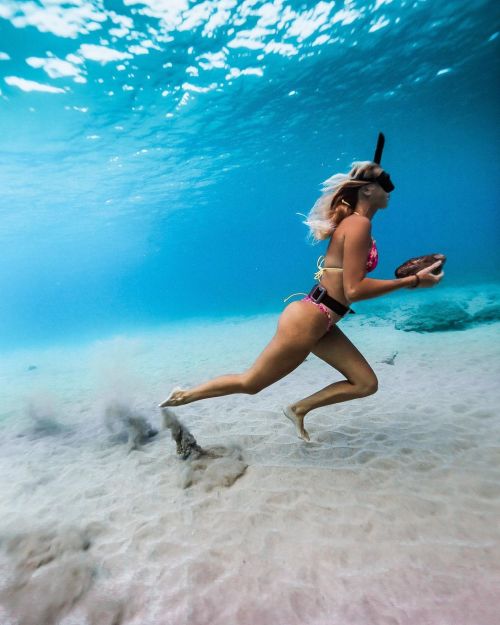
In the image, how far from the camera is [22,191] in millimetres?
24500

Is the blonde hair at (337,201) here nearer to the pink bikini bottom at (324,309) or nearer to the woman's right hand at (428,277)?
the pink bikini bottom at (324,309)

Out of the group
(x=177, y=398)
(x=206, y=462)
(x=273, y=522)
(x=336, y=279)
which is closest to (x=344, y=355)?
(x=336, y=279)

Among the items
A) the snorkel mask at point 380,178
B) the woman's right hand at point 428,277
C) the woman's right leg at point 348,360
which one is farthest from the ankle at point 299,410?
the snorkel mask at point 380,178

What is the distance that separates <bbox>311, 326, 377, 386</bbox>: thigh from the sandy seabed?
3.09 feet

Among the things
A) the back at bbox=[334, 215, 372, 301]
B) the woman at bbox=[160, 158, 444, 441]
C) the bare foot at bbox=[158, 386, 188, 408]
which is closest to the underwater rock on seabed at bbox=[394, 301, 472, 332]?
the woman at bbox=[160, 158, 444, 441]

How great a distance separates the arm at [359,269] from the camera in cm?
270

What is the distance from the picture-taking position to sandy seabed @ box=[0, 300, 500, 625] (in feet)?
6.36

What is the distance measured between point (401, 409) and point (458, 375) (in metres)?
2.09

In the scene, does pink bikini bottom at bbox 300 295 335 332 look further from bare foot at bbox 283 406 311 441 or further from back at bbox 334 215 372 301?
bare foot at bbox 283 406 311 441

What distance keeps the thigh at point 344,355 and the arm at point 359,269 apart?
2.45ft

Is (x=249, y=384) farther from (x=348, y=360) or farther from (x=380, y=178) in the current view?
(x=380, y=178)

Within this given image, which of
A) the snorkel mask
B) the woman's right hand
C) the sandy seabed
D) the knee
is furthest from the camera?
the knee

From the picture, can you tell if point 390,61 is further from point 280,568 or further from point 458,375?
point 280,568

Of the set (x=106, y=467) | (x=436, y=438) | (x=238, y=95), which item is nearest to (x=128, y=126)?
(x=238, y=95)
